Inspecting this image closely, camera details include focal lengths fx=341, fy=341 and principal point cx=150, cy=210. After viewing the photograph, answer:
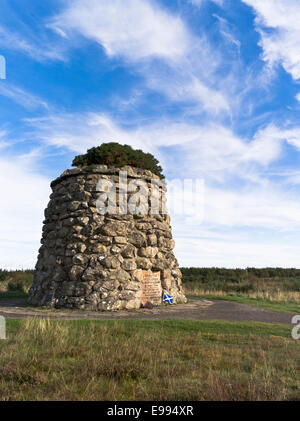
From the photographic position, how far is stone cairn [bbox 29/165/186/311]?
39.7ft

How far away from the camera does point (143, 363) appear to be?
17.1 ft

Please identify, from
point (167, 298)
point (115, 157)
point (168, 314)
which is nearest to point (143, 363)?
point (168, 314)

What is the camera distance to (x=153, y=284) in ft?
44.6

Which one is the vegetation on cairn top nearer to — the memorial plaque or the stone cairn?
the stone cairn

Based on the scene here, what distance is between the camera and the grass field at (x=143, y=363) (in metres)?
4.10

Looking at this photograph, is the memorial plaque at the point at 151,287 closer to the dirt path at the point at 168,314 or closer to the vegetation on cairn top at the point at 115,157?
the dirt path at the point at 168,314

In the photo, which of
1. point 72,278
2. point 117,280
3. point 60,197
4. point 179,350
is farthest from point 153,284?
point 179,350

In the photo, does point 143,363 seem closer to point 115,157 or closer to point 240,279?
point 115,157

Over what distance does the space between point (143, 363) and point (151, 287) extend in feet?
27.3

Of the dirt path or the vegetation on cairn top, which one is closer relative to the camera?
the dirt path

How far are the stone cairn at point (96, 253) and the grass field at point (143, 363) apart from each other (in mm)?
3960

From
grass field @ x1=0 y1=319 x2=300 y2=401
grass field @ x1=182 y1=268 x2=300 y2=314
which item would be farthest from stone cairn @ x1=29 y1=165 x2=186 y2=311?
grass field @ x1=182 y1=268 x2=300 y2=314

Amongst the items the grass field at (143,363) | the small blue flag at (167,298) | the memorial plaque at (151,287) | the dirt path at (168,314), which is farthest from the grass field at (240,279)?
the grass field at (143,363)

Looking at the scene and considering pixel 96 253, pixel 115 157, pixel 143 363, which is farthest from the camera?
pixel 115 157
